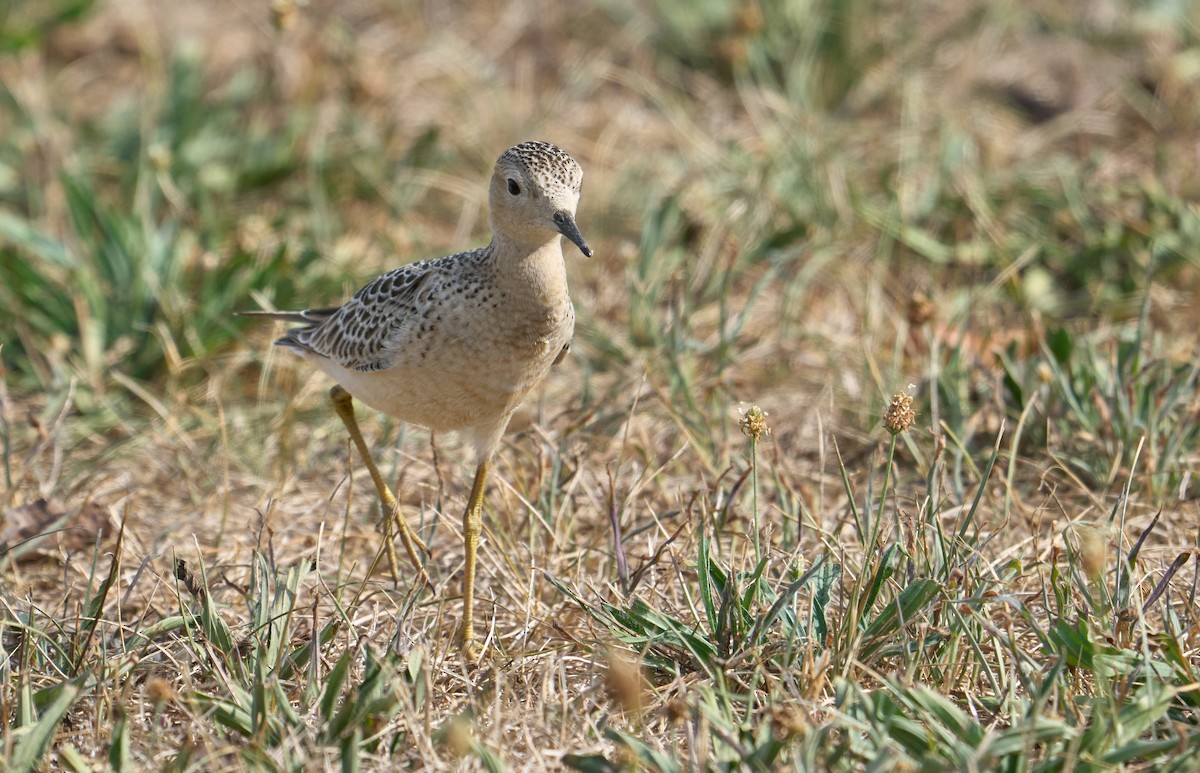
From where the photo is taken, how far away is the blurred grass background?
4188 millimetres

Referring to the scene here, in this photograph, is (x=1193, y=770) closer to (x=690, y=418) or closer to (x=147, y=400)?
(x=690, y=418)

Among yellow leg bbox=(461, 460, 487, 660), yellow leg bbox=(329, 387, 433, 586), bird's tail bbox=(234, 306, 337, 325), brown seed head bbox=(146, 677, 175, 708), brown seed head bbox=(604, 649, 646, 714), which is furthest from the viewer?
bird's tail bbox=(234, 306, 337, 325)

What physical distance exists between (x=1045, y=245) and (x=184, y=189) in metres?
4.54

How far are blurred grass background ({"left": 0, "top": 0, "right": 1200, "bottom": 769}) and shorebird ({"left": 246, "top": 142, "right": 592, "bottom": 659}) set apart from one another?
0.29 metres

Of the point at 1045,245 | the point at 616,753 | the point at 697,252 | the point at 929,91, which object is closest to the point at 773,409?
the point at 697,252

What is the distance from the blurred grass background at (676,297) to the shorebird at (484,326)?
29 cm

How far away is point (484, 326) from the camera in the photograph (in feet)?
14.5

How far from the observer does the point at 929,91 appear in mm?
8602

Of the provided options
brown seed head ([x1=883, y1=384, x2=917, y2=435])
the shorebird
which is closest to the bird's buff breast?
the shorebird

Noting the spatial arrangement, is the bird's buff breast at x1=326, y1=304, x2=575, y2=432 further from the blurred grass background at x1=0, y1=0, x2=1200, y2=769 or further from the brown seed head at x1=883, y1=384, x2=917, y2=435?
the brown seed head at x1=883, y1=384, x2=917, y2=435

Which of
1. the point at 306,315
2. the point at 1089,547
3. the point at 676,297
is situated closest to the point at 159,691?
the point at 306,315

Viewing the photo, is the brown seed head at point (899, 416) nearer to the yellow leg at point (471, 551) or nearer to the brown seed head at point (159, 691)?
the yellow leg at point (471, 551)

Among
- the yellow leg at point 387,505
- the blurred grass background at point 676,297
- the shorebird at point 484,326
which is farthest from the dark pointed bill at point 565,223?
the yellow leg at point 387,505

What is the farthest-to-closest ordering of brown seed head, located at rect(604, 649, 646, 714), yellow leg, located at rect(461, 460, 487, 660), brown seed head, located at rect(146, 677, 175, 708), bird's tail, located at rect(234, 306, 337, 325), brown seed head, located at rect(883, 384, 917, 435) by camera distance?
bird's tail, located at rect(234, 306, 337, 325), yellow leg, located at rect(461, 460, 487, 660), brown seed head, located at rect(883, 384, 917, 435), brown seed head, located at rect(146, 677, 175, 708), brown seed head, located at rect(604, 649, 646, 714)
